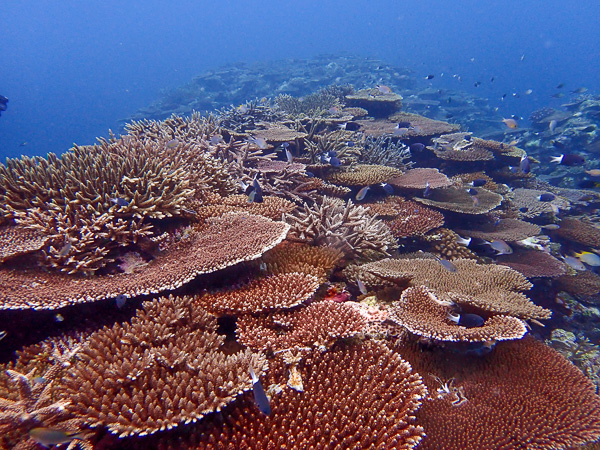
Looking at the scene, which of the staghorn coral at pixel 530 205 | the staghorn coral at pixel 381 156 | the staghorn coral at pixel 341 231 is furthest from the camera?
the staghorn coral at pixel 530 205

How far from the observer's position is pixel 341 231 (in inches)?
192

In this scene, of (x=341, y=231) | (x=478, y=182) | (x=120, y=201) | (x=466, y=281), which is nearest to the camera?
(x=120, y=201)

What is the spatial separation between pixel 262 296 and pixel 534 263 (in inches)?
281

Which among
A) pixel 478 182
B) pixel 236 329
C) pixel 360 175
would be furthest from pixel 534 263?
pixel 236 329

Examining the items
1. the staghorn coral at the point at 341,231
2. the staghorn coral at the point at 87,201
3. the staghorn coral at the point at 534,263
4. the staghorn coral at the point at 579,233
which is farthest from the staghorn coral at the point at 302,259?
the staghorn coral at the point at 579,233

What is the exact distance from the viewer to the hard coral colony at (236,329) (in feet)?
7.41

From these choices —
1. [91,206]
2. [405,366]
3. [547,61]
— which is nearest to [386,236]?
[405,366]

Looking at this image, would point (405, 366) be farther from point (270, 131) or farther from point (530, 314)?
point (270, 131)

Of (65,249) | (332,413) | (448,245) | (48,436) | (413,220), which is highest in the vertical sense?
(65,249)

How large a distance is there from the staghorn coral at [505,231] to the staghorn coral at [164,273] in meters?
5.53

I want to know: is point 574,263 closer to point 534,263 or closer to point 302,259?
point 534,263

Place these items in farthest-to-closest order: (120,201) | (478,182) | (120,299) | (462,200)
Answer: (478,182)
(462,200)
(120,201)
(120,299)

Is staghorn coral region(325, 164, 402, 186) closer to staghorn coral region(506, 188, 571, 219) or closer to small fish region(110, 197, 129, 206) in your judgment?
small fish region(110, 197, 129, 206)

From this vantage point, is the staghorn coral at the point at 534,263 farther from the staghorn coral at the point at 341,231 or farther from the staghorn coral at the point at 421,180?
the staghorn coral at the point at 341,231
